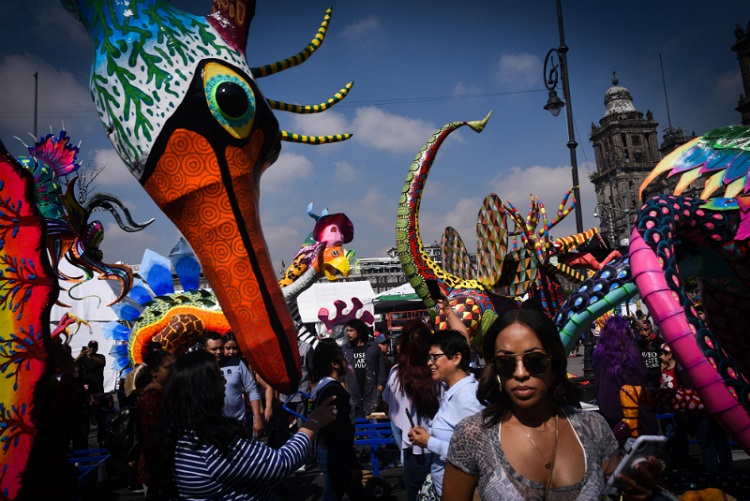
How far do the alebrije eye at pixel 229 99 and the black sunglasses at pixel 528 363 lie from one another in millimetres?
2022

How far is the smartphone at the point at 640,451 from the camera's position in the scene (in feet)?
4.84

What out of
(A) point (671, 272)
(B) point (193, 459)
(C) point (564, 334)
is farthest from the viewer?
(C) point (564, 334)

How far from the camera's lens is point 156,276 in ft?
26.7

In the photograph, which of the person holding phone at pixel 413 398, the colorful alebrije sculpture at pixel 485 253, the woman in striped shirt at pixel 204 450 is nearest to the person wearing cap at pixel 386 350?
the colorful alebrije sculpture at pixel 485 253

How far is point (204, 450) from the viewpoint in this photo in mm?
2076

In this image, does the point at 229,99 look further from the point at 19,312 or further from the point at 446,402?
the point at 446,402

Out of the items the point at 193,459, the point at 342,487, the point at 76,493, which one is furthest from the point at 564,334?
the point at 76,493

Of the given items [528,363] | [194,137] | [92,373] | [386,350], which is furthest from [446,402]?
[92,373]

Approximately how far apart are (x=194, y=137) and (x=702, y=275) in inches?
120

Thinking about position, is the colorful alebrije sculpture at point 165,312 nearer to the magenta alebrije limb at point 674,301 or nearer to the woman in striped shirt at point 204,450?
the woman in striped shirt at point 204,450

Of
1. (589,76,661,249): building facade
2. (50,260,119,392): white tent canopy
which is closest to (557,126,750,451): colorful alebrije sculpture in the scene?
(50,260,119,392): white tent canopy

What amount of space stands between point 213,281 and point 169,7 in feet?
5.35

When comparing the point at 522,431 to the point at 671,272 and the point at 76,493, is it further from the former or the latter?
the point at 76,493

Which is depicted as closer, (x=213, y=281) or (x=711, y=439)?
(x=213, y=281)
